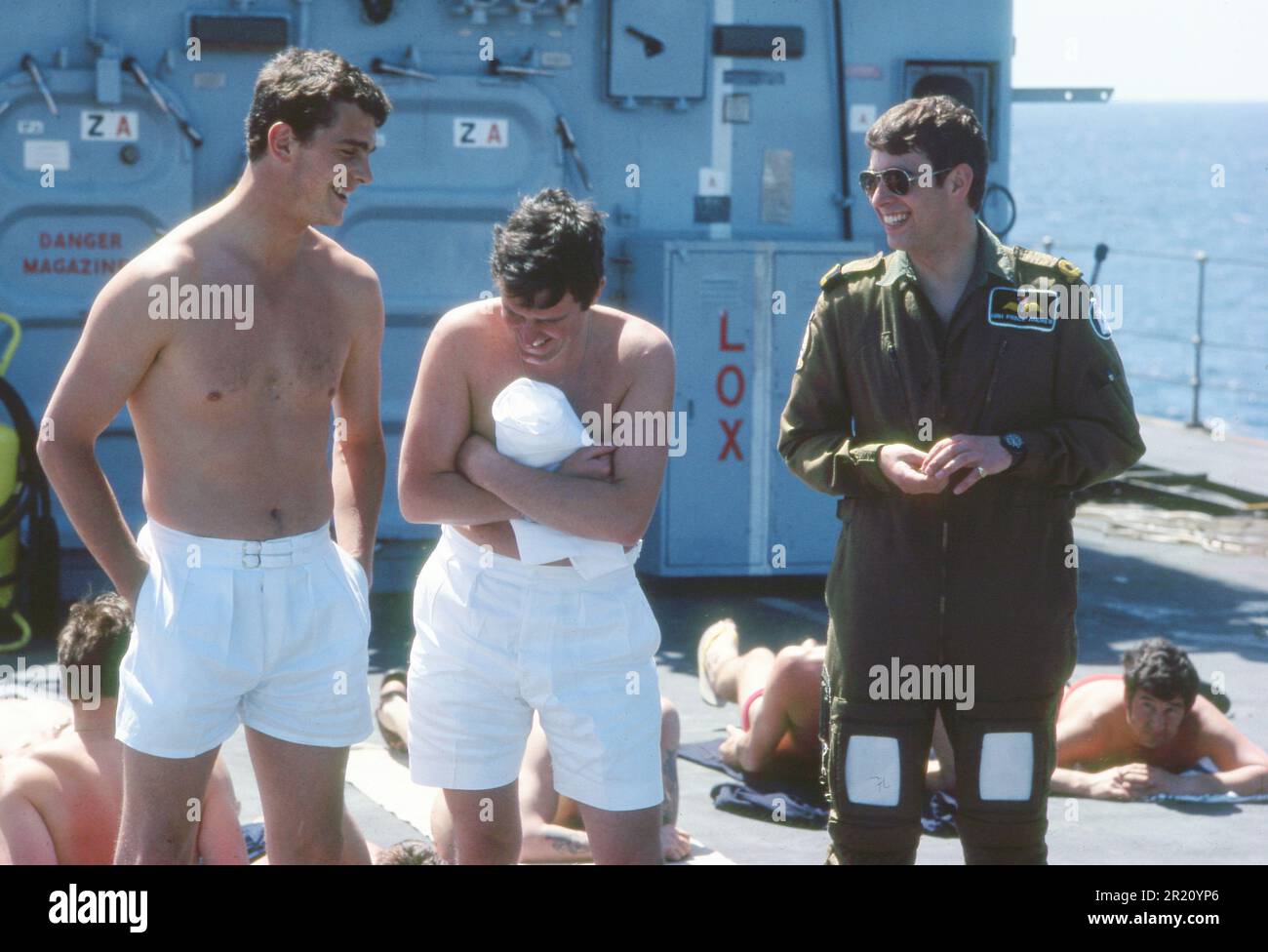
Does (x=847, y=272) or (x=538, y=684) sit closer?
(x=538, y=684)

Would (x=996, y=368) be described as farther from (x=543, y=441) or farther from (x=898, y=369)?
(x=543, y=441)

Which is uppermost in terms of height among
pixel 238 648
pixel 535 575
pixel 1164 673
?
pixel 535 575

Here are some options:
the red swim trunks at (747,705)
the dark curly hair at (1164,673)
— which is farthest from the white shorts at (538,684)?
the dark curly hair at (1164,673)

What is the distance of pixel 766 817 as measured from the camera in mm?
6117

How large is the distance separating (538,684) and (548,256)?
2.80ft

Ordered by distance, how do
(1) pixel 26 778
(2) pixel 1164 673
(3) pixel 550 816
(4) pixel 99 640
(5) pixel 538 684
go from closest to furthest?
1. (5) pixel 538 684
2. (1) pixel 26 778
3. (4) pixel 99 640
4. (3) pixel 550 816
5. (2) pixel 1164 673

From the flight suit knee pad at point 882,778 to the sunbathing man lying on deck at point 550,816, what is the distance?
136 cm

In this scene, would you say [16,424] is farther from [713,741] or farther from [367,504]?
[367,504]

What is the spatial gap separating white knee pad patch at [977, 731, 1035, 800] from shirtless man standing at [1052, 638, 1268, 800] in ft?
8.94

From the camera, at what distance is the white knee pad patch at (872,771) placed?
3836mm

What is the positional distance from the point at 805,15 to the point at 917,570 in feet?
21.5

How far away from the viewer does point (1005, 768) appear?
3.80 m

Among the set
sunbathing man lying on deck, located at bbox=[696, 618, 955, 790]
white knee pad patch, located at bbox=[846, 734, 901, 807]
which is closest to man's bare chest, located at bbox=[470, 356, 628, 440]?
white knee pad patch, located at bbox=[846, 734, 901, 807]

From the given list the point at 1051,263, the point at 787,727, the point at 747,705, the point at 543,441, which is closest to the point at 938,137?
the point at 1051,263
